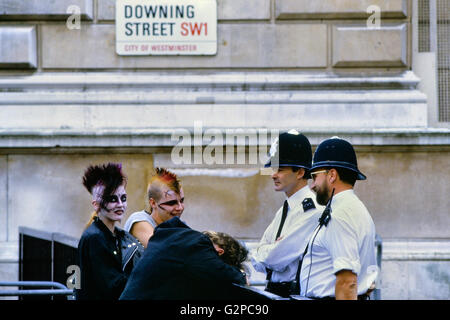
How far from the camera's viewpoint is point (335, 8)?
1012 centimetres

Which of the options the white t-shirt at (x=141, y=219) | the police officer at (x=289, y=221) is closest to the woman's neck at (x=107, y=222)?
the white t-shirt at (x=141, y=219)

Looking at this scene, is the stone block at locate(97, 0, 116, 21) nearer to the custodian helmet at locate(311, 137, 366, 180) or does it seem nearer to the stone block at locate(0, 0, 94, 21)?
the stone block at locate(0, 0, 94, 21)

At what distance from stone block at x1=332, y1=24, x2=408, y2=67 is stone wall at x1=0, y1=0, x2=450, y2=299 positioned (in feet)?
0.04

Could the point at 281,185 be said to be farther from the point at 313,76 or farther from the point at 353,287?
the point at 313,76

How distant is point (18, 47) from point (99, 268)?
594 centimetres

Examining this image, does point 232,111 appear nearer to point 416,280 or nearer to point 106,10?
point 106,10

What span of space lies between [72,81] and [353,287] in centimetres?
637

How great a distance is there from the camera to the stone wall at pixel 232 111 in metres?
9.85

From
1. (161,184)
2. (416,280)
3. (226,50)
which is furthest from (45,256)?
(416,280)

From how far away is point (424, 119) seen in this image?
9.89 meters

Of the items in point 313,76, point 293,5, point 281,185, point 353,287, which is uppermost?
point 293,5

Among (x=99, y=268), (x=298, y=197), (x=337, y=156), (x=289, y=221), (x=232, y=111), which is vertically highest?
(x=232, y=111)

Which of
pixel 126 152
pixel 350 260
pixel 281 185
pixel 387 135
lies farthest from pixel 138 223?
pixel 387 135

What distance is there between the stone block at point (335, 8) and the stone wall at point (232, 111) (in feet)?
0.06
